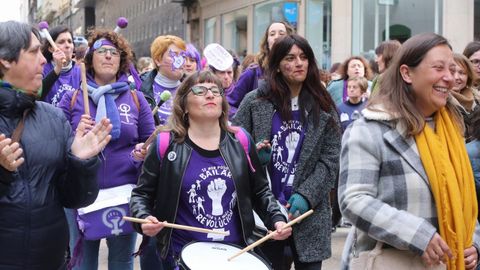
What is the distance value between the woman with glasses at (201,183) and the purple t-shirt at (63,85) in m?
2.04

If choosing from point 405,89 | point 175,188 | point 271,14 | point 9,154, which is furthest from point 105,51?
point 271,14

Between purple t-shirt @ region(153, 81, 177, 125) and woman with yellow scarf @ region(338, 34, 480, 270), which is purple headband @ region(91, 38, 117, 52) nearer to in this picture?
purple t-shirt @ region(153, 81, 177, 125)

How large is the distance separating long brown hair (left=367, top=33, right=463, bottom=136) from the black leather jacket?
0.90 m

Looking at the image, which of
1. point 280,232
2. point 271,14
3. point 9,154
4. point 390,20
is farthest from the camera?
point 271,14

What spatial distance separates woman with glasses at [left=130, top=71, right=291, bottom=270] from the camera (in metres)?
3.59

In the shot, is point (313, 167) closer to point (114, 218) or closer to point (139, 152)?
point (139, 152)

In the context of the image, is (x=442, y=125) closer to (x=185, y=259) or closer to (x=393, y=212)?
(x=393, y=212)

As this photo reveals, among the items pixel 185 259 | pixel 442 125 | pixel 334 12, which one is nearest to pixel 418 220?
pixel 442 125

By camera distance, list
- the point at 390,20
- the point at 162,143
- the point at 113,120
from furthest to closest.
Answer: the point at 390,20, the point at 113,120, the point at 162,143

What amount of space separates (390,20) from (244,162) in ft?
49.5

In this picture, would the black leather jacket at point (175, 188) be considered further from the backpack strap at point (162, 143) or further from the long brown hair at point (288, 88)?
the long brown hair at point (288, 88)

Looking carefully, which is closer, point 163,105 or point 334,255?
point 163,105

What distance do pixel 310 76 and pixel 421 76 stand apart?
4.76 ft

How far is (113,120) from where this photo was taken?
4492 millimetres
